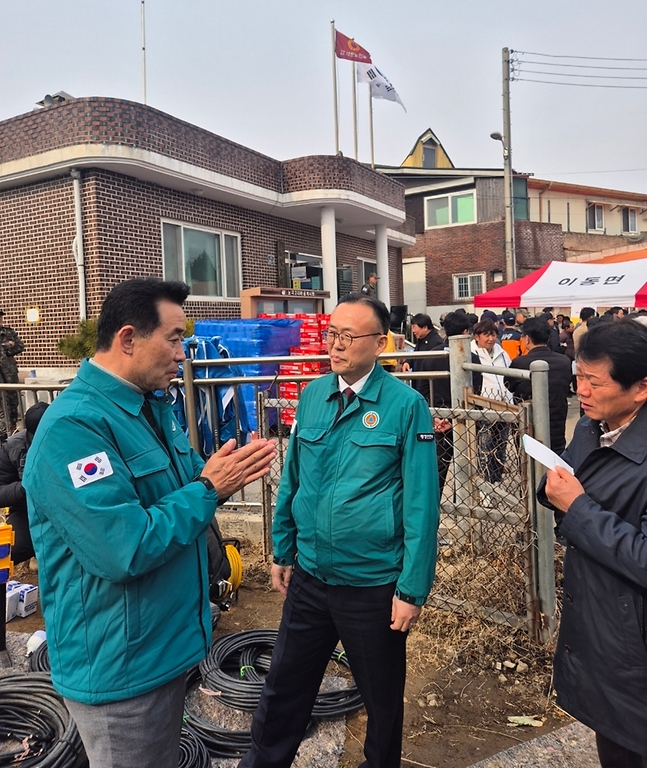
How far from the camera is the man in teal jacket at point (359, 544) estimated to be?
2062 millimetres

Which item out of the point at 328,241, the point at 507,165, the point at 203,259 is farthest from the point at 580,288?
the point at 507,165

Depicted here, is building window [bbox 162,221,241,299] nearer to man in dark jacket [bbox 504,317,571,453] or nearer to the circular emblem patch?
man in dark jacket [bbox 504,317,571,453]

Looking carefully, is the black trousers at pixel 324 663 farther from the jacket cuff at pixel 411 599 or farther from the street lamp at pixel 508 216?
the street lamp at pixel 508 216

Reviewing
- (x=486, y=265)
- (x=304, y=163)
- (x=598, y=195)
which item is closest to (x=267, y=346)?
(x=304, y=163)

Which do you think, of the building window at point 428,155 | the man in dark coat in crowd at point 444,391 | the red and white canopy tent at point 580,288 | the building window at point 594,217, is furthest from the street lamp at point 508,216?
the man in dark coat in crowd at point 444,391

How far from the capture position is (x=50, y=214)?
34.6 ft

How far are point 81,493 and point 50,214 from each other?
10.7 m

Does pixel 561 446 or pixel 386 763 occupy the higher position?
pixel 561 446

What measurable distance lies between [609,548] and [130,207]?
425 inches

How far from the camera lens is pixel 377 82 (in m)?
17.5

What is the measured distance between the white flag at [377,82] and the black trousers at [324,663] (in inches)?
705

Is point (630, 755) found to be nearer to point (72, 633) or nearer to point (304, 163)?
point (72, 633)

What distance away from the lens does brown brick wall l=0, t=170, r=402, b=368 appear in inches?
402

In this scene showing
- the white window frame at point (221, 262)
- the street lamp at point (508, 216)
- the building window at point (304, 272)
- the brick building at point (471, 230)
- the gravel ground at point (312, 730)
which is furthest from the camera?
the brick building at point (471, 230)
